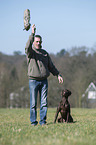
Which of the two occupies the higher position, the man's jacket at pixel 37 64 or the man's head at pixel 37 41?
the man's head at pixel 37 41

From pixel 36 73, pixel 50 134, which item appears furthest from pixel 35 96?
pixel 50 134

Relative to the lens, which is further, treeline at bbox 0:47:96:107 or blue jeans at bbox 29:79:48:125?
treeline at bbox 0:47:96:107

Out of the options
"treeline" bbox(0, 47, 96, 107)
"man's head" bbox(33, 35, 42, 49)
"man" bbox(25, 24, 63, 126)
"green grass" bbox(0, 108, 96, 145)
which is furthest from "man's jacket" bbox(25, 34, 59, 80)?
"treeline" bbox(0, 47, 96, 107)

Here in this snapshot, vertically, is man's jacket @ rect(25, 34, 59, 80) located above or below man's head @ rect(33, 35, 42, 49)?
below

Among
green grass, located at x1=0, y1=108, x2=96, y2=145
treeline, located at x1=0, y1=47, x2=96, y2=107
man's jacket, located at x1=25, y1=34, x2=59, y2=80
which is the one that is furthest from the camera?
treeline, located at x1=0, y1=47, x2=96, y2=107

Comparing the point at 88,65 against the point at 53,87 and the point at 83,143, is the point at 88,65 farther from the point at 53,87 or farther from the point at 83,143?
Answer: the point at 83,143

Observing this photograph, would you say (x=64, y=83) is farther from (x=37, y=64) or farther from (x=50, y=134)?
(x=50, y=134)

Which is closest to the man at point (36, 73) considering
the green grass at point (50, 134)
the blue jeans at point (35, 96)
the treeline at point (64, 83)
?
the blue jeans at point (35, 96)

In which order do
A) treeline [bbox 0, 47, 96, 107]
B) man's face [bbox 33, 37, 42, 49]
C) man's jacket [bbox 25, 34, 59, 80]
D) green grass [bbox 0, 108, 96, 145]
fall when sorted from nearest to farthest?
green grass [bbox 0, 108, 96, 145] → man's jacket [bbox 25, 34, 59, 80] → man's face [bbox 33, 37, 42, 49] → treeline [bbox 0, 47, 96, 107]

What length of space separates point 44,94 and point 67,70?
169ft

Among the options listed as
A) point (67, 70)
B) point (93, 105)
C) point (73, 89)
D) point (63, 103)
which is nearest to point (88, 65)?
point (67, 70)

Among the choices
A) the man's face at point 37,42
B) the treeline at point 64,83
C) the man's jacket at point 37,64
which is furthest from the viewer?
the treeline at point 64,83

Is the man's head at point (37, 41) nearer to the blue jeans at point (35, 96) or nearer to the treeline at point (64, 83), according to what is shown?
the blue jeans at point (35, 96)

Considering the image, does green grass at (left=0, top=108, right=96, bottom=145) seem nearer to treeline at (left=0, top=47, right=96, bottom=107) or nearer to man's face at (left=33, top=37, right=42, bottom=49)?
man's face at (left=33, top=37, right=42, bottom=49)
